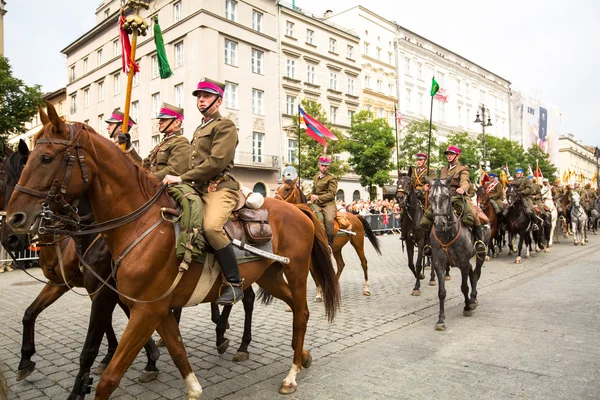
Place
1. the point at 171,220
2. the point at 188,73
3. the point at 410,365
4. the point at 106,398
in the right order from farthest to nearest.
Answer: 1. the point at 188,73
2. the point at 410,365
3. the point at 171,220
4. the point at 106,398

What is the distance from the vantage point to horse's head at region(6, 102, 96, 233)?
3.01 metres

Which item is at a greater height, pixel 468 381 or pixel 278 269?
pixel 278 269

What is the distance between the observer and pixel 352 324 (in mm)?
6754

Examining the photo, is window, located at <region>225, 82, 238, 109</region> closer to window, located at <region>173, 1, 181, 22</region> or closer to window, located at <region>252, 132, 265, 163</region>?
window, located at <region>252, 132, 265, 163</region>

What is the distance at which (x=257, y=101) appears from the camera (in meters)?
36.0

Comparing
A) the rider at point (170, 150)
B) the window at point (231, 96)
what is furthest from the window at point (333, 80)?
the rider at point (170, 150)

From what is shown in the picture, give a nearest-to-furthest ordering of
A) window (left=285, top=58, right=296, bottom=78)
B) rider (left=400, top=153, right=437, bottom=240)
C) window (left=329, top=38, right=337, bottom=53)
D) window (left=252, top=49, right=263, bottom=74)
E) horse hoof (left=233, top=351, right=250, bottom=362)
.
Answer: horse hoof (left=233, top=351, right=250, bottom=362) → rider (left=400, top=153, right=437, bottom=240) → window (left=252, top=49, right=263, bottom=74) → window (left=285, top=58, right=296, bottom=78) → window (left=329, top=38, right=337, bottom=53)

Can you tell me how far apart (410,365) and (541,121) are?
88670 mm

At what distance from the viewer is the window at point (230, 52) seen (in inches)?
1324

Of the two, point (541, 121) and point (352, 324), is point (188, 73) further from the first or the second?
point (541, 121)

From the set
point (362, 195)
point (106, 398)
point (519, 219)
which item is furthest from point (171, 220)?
point (362, 195)

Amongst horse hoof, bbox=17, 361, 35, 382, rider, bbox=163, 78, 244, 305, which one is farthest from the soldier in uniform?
horse hoof, bbox=17, 361, 35, 382

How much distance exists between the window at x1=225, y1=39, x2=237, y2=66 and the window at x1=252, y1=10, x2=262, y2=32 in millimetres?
3163

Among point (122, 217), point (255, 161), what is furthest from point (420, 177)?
point (255, 161)
